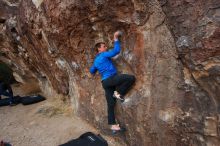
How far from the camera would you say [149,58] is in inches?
246

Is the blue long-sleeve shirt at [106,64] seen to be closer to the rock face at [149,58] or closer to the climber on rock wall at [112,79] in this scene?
the climber on rock wall at [112,79]

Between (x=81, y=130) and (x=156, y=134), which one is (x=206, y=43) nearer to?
(x=156, y=134)

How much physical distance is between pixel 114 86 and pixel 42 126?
313cm

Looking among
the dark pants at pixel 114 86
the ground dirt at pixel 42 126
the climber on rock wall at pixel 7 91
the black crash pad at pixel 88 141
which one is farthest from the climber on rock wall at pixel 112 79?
the climber on rock wall at pixel 7 91

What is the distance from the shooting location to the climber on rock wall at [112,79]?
22.0 feet

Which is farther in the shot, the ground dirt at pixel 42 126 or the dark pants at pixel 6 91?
the dark pants at pixel 6 91

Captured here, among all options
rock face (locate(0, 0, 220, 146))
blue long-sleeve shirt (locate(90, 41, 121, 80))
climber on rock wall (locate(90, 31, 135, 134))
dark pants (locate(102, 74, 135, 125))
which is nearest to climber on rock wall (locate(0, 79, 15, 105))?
rock face (locate(0, 0, 220, 146))

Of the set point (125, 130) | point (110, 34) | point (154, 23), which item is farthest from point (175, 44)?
point (125, 130)

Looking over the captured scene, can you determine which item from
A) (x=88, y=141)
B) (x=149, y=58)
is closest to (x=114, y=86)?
(x=149, y=58)

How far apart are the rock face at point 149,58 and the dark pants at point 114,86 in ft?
0.50

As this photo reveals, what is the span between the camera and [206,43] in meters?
5.11

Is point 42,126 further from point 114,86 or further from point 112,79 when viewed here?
point 112,79

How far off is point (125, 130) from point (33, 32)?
154 inches

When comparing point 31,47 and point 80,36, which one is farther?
point 31,47
